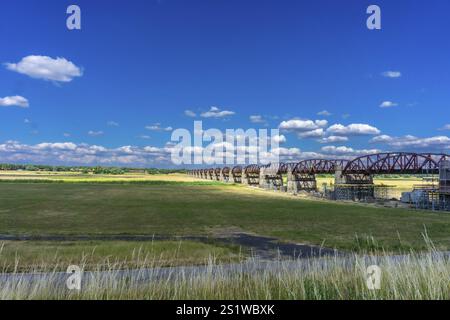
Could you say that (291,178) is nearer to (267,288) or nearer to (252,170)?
(252,170)

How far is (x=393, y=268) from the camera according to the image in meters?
9.43

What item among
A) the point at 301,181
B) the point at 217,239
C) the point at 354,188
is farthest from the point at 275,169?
the point at 217,239

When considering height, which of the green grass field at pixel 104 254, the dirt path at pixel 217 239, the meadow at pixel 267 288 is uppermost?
the meadow at pixel 267 288

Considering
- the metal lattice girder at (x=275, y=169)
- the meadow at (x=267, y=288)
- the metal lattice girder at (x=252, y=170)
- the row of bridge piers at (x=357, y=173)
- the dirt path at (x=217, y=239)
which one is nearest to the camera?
the meadow at (x=267, y=288)

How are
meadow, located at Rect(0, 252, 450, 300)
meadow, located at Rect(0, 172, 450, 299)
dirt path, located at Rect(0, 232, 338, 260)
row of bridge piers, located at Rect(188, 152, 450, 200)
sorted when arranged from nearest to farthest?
meadow, located at Rect(0, 252, 450, 300), meadow, located at Rect(0, 172, 450, 299), dirt path, located at Rect(0, 232, 338, 260), row of bridge piers, located at Rect(188, 152, 450, 200)

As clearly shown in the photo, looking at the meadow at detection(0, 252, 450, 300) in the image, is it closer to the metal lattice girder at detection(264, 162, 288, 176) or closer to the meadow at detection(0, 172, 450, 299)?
the meadow at detection(0, 172, 450, 299)

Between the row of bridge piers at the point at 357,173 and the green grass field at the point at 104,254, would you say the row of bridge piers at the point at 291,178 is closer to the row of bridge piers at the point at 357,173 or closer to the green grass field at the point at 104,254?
the row of bridge piers at the point at 357,173

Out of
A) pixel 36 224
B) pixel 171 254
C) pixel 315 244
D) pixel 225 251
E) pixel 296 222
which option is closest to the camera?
pixel 171 254

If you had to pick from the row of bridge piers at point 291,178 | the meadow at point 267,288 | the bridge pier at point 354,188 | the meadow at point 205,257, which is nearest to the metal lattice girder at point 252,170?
the row of bridge piers at point 291,178

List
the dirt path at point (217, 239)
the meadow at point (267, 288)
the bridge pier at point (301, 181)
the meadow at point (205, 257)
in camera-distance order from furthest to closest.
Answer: the bridge pier at point (301, 181) < the dirt path at point (217, 239) < the meadow at point (205, 257) < the meadow at point (267, 288)

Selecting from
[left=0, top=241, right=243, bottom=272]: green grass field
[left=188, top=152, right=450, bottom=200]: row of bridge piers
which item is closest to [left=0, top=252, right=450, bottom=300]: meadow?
[left=0, top=241, right=243, bottom=272]: green grass field

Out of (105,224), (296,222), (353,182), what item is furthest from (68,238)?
(353,182)
